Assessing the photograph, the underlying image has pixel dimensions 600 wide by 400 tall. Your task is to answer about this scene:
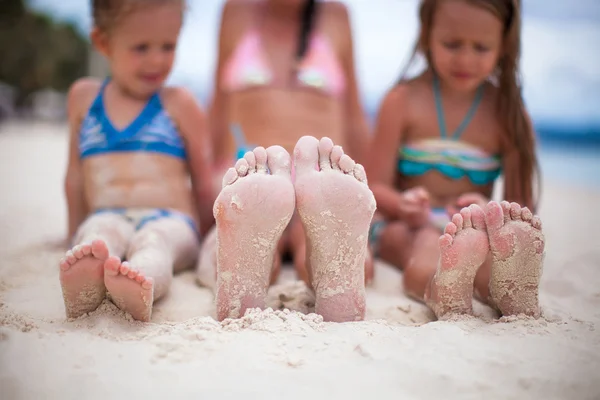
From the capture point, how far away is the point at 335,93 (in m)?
2.21

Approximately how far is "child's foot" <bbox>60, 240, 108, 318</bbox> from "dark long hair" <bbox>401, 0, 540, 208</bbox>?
4.79ft

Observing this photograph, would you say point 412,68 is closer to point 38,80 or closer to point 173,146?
point 173,146

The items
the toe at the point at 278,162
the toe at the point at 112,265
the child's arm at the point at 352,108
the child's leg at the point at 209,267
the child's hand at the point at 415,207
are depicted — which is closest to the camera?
the toe at the point at 112,265

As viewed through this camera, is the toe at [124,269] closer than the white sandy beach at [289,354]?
No

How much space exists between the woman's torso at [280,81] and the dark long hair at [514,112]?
1.52 feet

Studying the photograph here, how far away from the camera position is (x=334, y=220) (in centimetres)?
120

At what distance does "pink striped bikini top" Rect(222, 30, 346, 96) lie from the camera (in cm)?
213

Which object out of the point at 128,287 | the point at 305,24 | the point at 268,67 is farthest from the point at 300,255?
the point at 305,24

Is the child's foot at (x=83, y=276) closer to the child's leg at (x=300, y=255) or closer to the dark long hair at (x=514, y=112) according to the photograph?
the child's leg at (x=300, y=255)

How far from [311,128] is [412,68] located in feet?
1.55

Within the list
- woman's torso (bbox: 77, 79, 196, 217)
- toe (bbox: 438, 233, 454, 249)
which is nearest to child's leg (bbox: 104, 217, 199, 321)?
woman's torso (bbox: 77, 79, 196, 217)

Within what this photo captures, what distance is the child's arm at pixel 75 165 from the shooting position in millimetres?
1896

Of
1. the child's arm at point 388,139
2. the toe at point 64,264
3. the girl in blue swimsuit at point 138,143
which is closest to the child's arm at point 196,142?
the girl in blue swimsuit at point 138,143

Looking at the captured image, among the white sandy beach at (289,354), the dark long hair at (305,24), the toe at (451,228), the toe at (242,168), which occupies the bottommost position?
the white sandy beach at (289,354)
